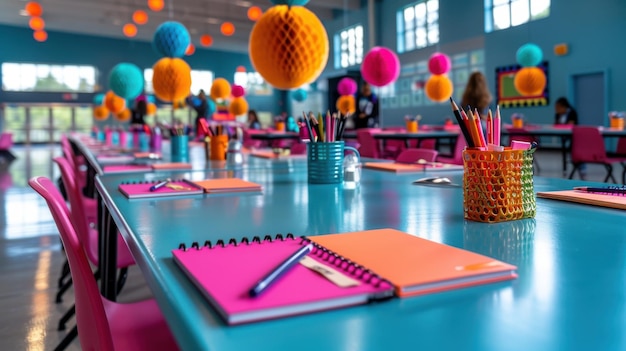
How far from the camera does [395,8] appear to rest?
15.3 metres

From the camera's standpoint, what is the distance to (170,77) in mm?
3643

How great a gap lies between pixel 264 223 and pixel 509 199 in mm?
465

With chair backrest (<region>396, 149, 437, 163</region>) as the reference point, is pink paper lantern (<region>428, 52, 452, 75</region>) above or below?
above

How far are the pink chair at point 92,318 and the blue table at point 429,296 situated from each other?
0.30 feet

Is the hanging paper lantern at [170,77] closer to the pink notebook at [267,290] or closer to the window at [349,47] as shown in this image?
the pink notebook at [267,290]

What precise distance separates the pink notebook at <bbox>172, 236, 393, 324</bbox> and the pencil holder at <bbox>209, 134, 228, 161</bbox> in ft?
7.42

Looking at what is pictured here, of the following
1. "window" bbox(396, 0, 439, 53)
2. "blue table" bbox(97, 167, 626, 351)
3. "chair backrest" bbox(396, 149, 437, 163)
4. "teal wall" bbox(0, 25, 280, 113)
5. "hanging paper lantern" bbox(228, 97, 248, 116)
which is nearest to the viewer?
"blue table" bbox(97, 167, 626, 351)

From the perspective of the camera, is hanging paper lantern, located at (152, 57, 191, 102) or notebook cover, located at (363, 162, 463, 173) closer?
notebook cover, located at (363, 162, 463, 173)

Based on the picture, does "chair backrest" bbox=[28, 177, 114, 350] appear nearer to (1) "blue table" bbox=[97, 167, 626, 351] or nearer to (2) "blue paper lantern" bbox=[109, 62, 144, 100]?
(1) "blue table" bbox=[97, 167, 626, 351]

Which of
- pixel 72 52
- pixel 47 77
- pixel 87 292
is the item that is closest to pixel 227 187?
pixel 87 292

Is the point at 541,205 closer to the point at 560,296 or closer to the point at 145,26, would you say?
the point at 560,296

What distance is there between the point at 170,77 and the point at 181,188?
2.24 m

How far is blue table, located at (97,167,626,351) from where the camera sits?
48cm

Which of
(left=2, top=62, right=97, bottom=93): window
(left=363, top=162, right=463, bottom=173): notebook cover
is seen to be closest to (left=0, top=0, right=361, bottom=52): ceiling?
(left=2, top=62, right=97, bottom=93): window
